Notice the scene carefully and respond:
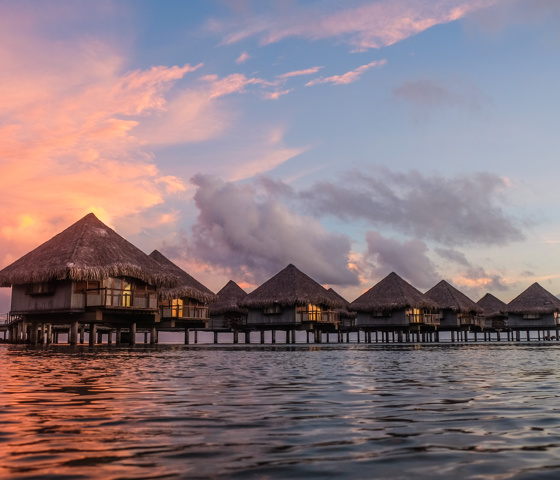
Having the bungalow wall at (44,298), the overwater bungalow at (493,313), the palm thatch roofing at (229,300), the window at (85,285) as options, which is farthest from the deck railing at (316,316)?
the overwater bungalow at (493,313)

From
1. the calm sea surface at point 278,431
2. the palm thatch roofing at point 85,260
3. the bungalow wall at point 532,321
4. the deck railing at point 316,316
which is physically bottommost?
the calm sea surface at point 278,431

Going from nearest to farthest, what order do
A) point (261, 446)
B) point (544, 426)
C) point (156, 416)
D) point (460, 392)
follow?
point (261, 446)
point (544, 426)
point (156, 416)
point (460, 392)

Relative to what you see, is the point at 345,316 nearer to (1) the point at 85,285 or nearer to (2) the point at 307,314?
(2) the point at 307,314

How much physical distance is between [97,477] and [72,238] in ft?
97.5

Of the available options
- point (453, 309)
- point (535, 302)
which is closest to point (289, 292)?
point (453, 309)

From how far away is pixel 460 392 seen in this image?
7.73m

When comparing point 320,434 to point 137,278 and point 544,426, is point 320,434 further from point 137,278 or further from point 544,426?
point 137,278

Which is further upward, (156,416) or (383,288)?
(383,288)

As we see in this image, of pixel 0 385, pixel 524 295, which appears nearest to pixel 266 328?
pixel 524 295

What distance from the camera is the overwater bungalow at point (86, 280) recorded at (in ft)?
94.7

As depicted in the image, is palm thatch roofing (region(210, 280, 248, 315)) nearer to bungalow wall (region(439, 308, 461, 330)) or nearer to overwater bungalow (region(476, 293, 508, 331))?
bungalow wall (region(439, 308, 461, 330))

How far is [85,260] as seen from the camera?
2894 cm

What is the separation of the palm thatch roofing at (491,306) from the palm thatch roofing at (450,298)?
7.05 metres

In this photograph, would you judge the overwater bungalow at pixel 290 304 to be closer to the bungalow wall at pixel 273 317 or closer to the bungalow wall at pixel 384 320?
the bungalow wall at pixel 273 317
